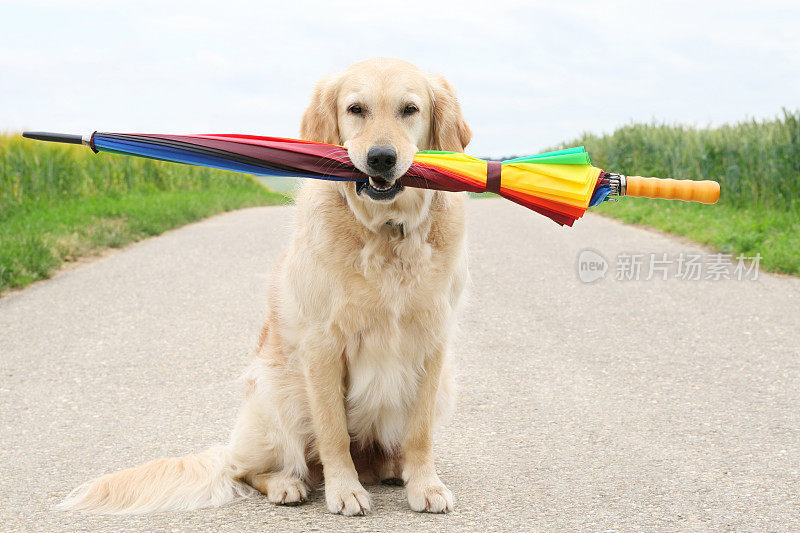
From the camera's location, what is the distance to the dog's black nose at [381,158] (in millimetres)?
3090

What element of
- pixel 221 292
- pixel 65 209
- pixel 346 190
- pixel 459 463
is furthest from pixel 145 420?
pixel 65 209

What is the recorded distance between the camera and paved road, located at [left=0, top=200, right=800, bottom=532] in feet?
11.2

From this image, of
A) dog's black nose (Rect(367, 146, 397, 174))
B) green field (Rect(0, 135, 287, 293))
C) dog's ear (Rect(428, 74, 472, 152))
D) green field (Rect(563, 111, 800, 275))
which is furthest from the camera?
green field (Rect(563, 111, 800, 275))

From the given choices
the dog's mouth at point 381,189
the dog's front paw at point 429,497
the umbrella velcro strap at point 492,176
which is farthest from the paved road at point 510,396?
the umbrella velcro strap at point 492,176

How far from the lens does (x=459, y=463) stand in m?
4.04

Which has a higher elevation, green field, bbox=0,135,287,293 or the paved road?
green field, bbox=0,135,287,293

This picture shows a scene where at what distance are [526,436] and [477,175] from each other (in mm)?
1880

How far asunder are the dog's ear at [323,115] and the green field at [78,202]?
6.44 meters

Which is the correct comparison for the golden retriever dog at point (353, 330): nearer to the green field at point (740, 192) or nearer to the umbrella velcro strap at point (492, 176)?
the umbrella velcro strap at point (492, 176)

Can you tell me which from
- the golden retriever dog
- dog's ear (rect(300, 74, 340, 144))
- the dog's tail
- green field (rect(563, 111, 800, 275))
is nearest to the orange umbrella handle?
the golden retriever dog

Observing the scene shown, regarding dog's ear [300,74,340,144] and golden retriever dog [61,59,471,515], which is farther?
dog's ear [300,74,340,144]

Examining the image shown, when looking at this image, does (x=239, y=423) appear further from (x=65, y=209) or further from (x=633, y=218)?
(x=633, y=218)

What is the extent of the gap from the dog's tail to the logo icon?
6.34 m

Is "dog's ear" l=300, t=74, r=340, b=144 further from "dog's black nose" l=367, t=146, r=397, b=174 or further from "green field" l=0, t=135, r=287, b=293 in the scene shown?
"green field" l=0, t=135, r=287, b=293
